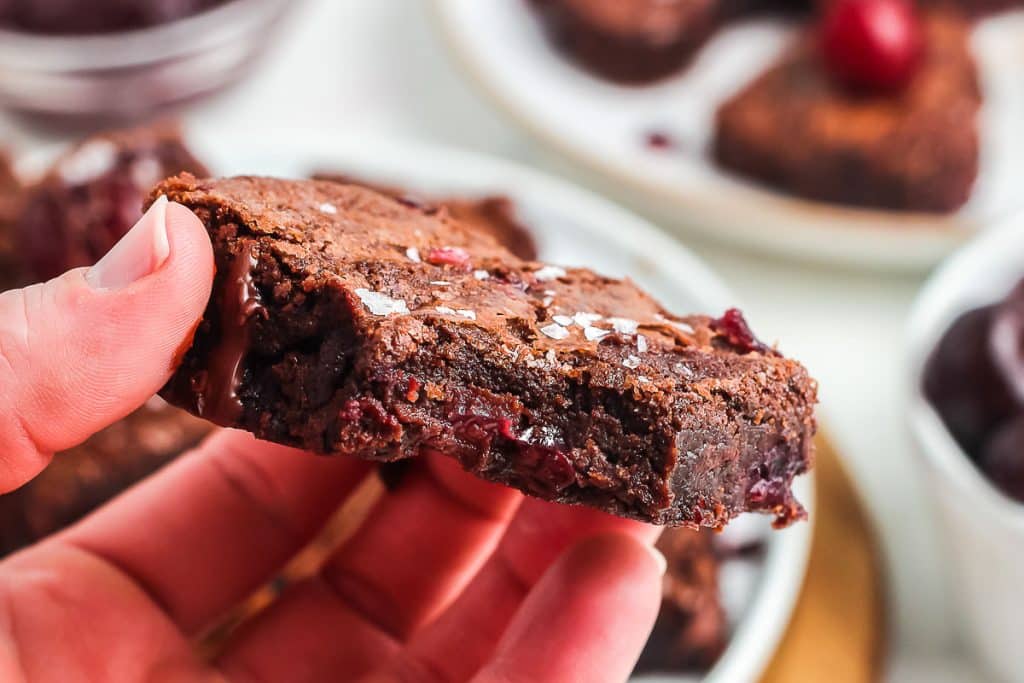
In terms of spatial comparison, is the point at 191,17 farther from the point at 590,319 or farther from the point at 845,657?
the point at 845,657

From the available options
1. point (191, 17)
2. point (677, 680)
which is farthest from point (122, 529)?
point (191, 17)

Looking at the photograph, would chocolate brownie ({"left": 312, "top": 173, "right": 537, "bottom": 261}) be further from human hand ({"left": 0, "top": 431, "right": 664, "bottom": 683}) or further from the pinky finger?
the pinky finger

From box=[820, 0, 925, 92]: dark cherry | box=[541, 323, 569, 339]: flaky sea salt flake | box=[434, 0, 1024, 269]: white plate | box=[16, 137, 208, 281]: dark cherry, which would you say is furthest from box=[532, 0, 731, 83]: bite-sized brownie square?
box=[541, 323, 569, 339]: flaky sea salt flake

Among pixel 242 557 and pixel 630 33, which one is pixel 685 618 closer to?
pixel 242 557

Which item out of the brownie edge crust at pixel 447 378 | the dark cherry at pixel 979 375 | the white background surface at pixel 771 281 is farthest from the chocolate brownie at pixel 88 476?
the dark cherry at pixel 979 375

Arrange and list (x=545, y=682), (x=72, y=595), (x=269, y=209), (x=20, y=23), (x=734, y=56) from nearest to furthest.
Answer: (x=269, y=209), (x=545, y=682), (x=72, y=595), (x=20, y=23), (x=734, y=56)
